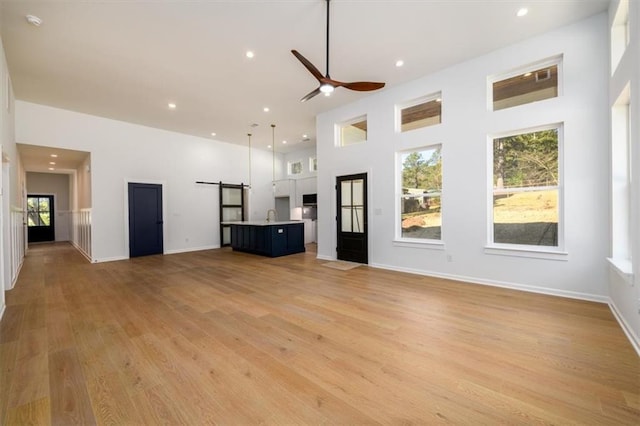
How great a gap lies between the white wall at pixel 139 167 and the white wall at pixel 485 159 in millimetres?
4883

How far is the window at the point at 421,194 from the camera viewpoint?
15.9ft

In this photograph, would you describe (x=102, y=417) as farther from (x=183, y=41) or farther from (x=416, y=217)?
(x=416, y=217)

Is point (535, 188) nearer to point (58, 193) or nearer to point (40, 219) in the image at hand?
point (58, 193)

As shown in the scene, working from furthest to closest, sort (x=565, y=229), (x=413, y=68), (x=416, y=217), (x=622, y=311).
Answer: (x=416, y=217)
(x=413, y=68)
(x=565, y=229)
(x=622, y=311)

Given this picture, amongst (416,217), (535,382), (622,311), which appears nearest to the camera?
(535,382)

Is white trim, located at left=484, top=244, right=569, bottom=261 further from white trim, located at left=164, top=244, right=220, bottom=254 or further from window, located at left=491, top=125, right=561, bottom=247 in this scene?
white trim, located at left=164, top=244, right=220, bottom=254

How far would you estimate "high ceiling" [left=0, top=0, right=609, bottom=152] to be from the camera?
317 centimetres

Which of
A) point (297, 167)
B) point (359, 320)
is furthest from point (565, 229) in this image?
point (297, 167)

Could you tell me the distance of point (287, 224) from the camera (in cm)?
743

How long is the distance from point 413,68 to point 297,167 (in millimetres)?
7022

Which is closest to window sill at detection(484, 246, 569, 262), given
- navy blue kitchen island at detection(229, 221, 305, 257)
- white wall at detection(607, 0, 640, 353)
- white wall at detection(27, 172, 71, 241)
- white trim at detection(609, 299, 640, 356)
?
white trim at detection(609, 299, 640, 356)

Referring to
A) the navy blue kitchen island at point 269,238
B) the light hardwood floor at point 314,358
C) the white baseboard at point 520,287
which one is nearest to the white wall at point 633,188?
the light hardwood floor at point 314,358

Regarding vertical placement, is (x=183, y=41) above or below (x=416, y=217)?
above

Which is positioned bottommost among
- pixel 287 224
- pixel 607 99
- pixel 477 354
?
pixel 477 354
